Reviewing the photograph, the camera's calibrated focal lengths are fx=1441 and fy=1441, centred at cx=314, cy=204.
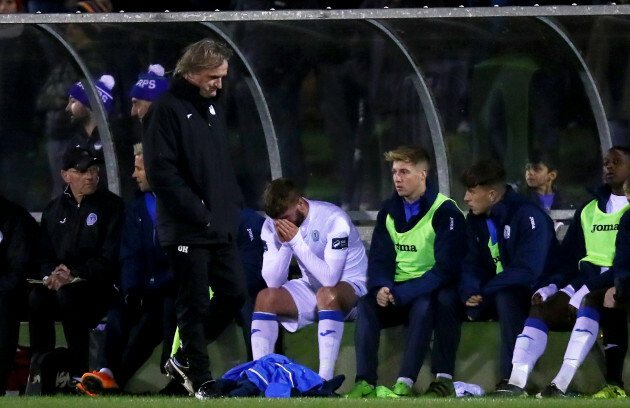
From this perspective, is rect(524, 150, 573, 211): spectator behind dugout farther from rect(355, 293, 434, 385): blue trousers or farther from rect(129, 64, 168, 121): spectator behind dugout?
rect(129, 64, 168, 121): spectator behind dugout

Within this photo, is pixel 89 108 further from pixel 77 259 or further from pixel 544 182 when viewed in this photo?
pixel 544 182

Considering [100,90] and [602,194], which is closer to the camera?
[602,194]

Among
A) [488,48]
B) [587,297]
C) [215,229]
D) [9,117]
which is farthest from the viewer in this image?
[9,117]

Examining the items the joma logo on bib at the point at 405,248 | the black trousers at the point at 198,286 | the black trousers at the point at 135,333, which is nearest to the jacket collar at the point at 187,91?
the black trousers at the point at 198,286

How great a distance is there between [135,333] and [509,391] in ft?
7.32

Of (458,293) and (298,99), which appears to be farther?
(298,99)

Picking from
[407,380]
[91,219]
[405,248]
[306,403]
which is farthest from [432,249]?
[91,219]

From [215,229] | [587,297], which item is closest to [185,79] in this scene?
[215,229]

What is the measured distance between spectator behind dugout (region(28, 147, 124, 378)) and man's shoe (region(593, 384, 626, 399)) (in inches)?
115

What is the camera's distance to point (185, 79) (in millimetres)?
7109

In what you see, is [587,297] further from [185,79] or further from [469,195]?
[185,79]

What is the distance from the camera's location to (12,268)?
848cm

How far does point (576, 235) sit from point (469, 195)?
0.66m

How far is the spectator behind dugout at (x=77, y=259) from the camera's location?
27.5 ft
